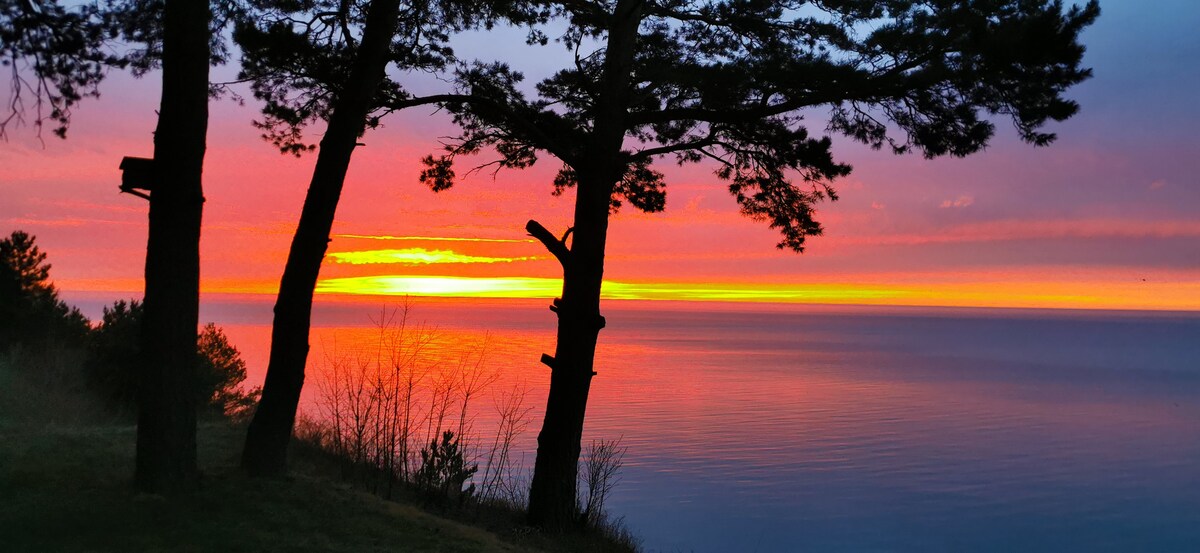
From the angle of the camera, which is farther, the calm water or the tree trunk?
the calm water

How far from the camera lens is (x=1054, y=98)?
8.40 meters

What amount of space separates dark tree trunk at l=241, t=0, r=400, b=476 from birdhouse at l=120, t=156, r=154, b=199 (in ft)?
4.31

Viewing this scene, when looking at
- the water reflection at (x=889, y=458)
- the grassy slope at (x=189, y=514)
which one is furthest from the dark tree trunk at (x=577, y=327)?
the water reflection at (x=889, y=458)

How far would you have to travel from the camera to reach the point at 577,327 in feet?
31.1

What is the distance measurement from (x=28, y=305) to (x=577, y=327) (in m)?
14.4

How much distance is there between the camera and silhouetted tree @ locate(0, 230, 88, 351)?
711 inches

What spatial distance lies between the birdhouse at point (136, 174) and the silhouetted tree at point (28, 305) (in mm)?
13117

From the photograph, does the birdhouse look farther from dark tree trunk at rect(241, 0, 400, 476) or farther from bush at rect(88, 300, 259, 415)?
bush at rect(88, 300, 259, 415)

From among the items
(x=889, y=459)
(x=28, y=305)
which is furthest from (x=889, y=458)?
(x=28, y=305)

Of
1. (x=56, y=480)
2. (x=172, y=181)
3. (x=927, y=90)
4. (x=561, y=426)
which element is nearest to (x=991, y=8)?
(x=927, y=90)

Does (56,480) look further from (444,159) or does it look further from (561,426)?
(444,159)

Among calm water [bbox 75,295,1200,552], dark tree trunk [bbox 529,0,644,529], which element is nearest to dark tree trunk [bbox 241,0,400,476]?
dark tree trunk [bbox 529,0,644,529]

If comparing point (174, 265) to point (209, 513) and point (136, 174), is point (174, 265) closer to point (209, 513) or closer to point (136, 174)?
point (136, 174)

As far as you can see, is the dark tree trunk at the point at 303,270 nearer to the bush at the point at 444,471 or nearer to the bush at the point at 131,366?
the bush at the point at 444,471
